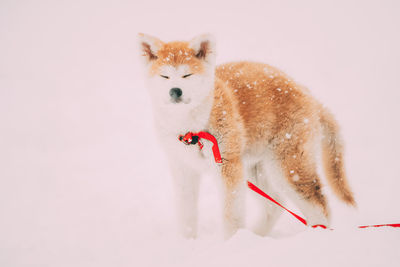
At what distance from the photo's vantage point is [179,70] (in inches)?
104

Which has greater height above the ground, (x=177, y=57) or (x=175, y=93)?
(x=177, y=57)

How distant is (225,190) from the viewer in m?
2.84

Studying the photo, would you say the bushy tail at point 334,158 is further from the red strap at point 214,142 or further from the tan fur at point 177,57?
the tan fur at point 177,57

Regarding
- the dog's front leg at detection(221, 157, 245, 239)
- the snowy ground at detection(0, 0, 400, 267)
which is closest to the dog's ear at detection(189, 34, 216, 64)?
the dog's front leg at detection(221, 157, 245, 239)

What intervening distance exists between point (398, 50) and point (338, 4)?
5613 millimetres

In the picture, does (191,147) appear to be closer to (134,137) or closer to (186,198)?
(186,198)

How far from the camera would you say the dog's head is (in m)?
2.61

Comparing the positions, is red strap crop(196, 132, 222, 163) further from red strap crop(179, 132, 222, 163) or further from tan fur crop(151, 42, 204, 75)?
tan fur crop(151, 42, 204, 75)

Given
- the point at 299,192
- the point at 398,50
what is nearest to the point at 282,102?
the point at 299,192

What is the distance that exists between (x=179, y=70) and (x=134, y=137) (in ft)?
15.2

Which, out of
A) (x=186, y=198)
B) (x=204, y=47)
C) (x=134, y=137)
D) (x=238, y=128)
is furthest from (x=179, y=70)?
(x=134, y=137)

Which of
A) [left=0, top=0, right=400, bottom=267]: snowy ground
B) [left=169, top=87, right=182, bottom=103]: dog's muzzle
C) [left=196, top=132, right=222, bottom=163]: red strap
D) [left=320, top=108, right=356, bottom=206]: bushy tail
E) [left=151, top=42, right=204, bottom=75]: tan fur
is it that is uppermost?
[left=151, top=42, right=204, bottom=75]: tan fur

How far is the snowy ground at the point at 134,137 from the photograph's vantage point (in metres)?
2.91

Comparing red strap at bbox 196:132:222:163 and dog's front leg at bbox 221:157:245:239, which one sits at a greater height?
red strap at bbox 196:132:222:163
